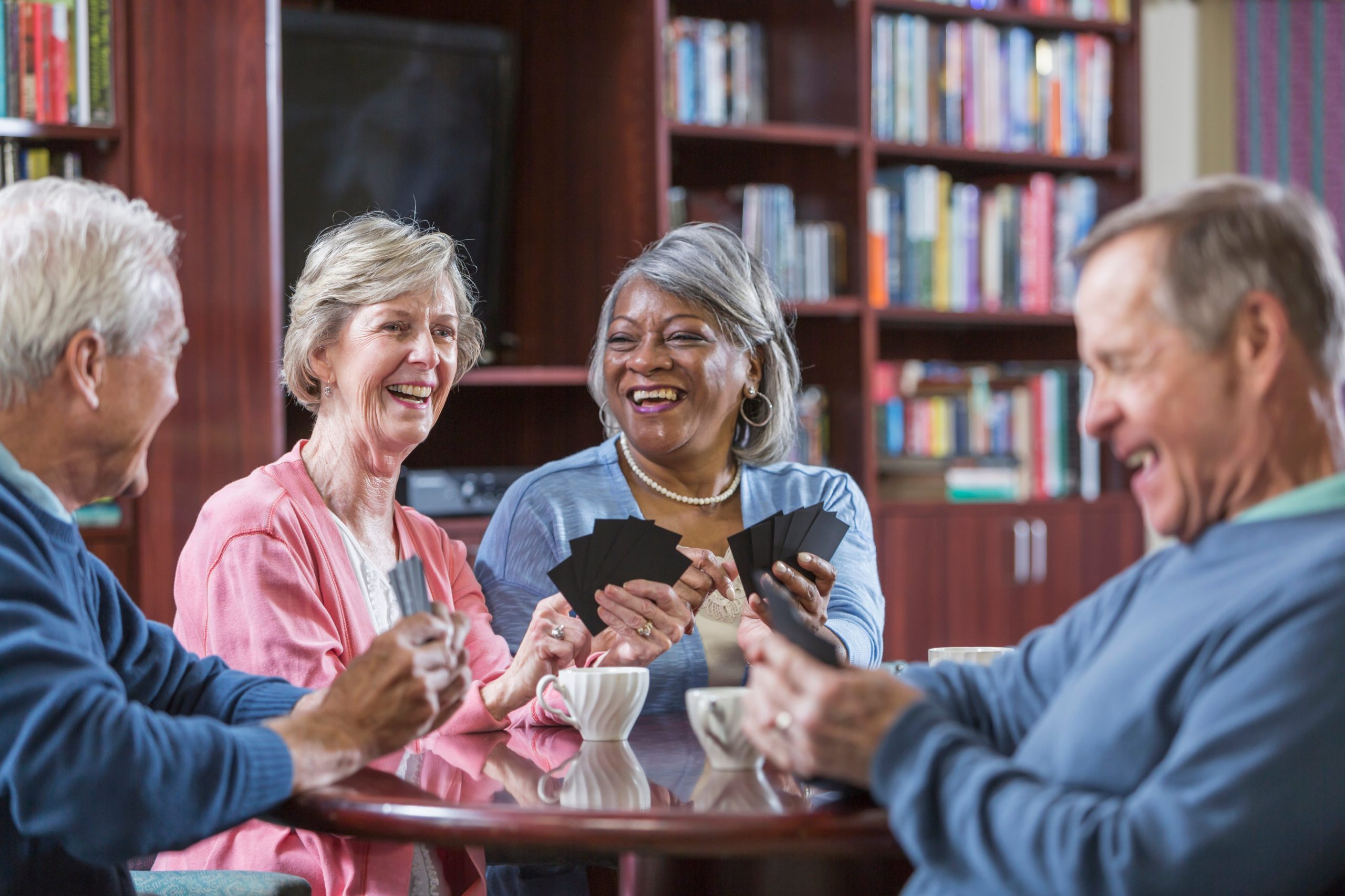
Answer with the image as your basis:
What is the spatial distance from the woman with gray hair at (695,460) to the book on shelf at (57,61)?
1.39 metres

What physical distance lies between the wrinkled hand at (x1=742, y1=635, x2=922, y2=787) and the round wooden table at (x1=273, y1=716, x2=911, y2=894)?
2.4 inches

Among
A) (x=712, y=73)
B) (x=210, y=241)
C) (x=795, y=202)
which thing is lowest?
(x=210, y=241)

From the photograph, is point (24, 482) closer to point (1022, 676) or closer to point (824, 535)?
point (1022, 676)

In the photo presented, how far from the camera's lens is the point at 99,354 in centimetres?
117

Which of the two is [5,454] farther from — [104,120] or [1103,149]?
[1103,149]

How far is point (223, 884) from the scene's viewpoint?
54.2 inches

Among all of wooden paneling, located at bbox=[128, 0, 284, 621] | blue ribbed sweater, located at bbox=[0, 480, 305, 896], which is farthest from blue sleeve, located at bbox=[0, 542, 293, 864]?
wooden paneling, located at bbox=[128, 0, 284, 621]

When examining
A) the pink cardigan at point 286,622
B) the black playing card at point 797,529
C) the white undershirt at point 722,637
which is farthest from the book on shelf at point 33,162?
the black playing card at point 797,529

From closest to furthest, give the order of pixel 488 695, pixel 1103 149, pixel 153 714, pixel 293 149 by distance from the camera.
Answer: pixel 153 714, pixel 488 695, pixel 293 149, pixel 1103 149

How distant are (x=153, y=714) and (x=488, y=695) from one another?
63 cm

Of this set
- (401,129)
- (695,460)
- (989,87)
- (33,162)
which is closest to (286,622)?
(695,460)

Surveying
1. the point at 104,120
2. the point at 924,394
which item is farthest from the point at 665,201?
the point at 104,120

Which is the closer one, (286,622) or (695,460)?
(286,622)

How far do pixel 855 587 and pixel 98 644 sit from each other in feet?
3.87
